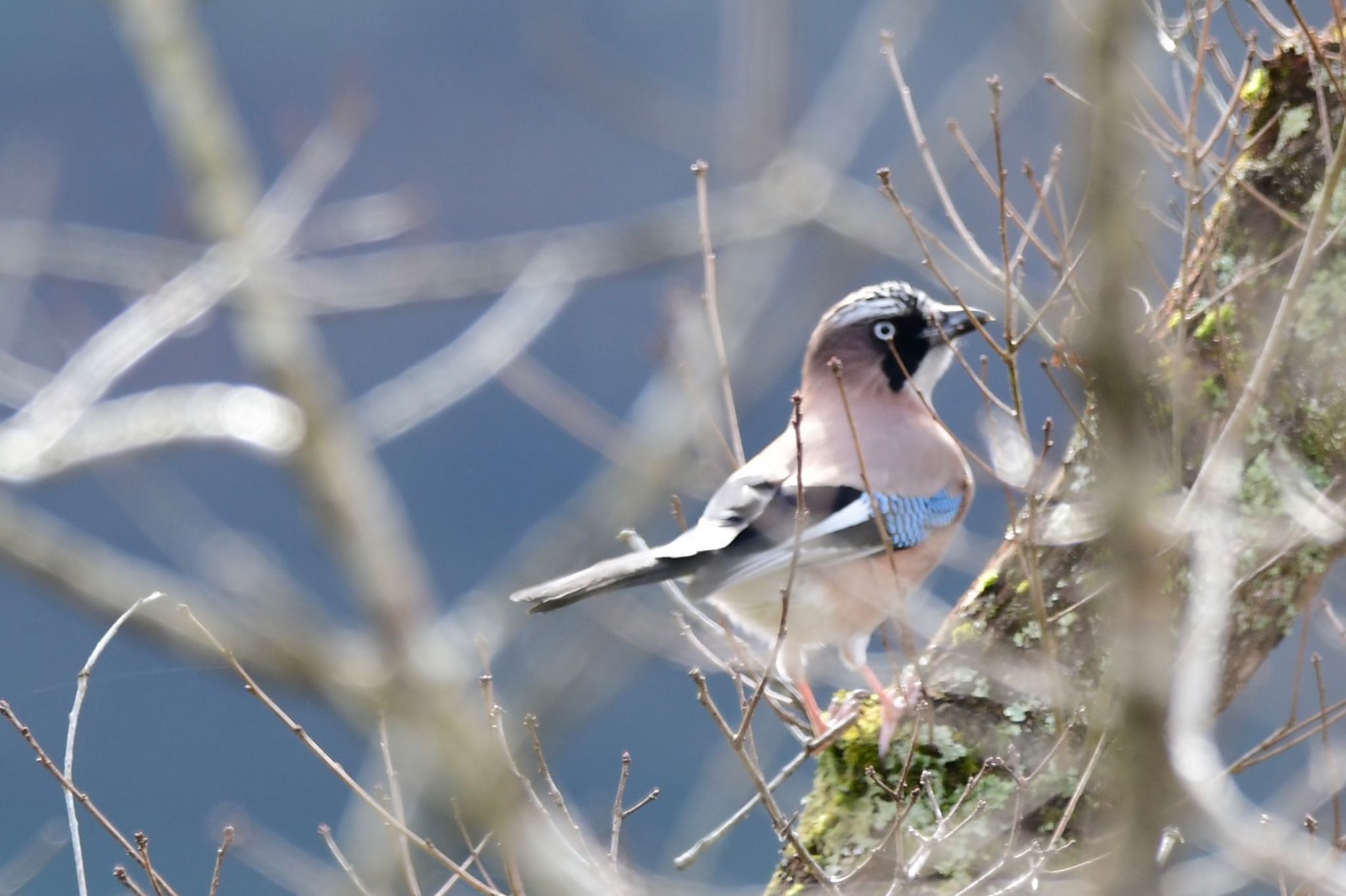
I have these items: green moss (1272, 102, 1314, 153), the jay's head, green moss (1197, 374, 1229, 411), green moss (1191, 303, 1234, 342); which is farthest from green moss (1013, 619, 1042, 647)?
the jay's head

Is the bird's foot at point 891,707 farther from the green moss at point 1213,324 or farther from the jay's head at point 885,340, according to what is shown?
the jay's head at point 885,340

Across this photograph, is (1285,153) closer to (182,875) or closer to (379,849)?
(379,849)

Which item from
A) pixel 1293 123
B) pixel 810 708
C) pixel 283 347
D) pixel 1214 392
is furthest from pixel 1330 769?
pixel 283 347

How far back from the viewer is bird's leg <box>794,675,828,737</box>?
3605 mm

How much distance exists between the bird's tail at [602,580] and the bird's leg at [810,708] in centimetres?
45

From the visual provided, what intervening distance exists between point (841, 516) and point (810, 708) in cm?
64

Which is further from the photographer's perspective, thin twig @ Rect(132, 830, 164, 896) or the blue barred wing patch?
the blue barred wing patch

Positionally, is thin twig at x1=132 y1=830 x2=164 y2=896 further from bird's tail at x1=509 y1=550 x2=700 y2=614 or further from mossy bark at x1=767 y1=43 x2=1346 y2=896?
mossy bark at x1=767 y1=43 x2=1346 y2=896

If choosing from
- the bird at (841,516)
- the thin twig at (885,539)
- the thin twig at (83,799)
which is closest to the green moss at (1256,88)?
the bird at (841,516)

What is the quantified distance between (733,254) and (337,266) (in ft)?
6.31

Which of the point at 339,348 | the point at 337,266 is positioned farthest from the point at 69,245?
the point at 339,348

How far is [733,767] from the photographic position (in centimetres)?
576

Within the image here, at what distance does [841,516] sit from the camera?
13.8ft

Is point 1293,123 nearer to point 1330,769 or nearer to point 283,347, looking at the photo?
point 1330,769
